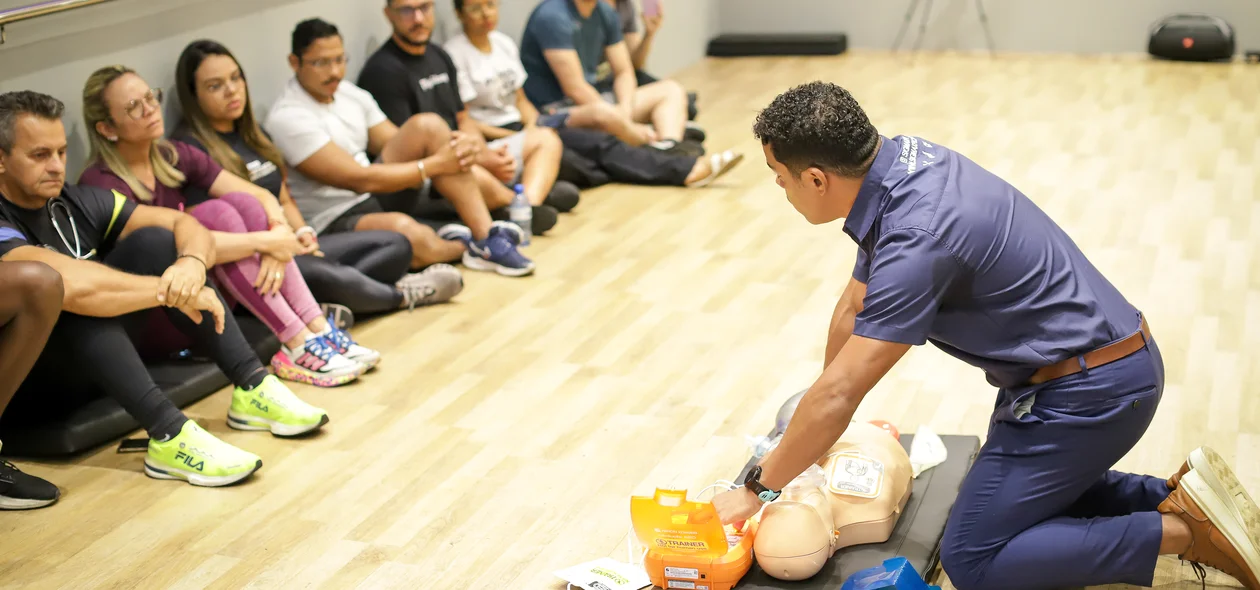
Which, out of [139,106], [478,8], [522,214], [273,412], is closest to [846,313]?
[273,412]

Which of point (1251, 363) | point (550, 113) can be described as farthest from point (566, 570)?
point (550, 113)

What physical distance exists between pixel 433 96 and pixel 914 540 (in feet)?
10.1

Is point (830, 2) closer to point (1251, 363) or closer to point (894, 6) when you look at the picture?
point (894, 6)

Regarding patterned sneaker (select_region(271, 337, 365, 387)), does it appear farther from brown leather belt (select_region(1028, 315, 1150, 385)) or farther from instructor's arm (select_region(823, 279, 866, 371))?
brown leather belt (select_region(1028, 315, 1150, 385))

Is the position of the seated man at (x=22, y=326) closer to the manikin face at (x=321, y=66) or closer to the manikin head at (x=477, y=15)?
the manikin face at (x=321, y=66)

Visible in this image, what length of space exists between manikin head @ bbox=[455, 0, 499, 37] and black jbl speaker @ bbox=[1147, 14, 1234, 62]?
4.61 m

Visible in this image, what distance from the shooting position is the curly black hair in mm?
2062

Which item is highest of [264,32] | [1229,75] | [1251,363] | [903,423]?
[264,32]

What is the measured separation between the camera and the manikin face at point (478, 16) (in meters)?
5.23

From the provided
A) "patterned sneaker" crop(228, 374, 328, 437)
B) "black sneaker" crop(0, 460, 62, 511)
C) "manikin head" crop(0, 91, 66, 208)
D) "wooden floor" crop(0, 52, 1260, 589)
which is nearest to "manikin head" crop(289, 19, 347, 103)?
"wooden floor" crop(0, 52, 1260, 589)

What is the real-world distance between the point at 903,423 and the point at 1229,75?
5277 mm

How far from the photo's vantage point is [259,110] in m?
4.50

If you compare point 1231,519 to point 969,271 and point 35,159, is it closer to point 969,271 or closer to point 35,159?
point 969,271

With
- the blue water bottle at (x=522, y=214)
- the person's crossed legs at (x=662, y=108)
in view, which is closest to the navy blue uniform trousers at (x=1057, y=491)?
the blue water bottle at (x=522, y=214)
